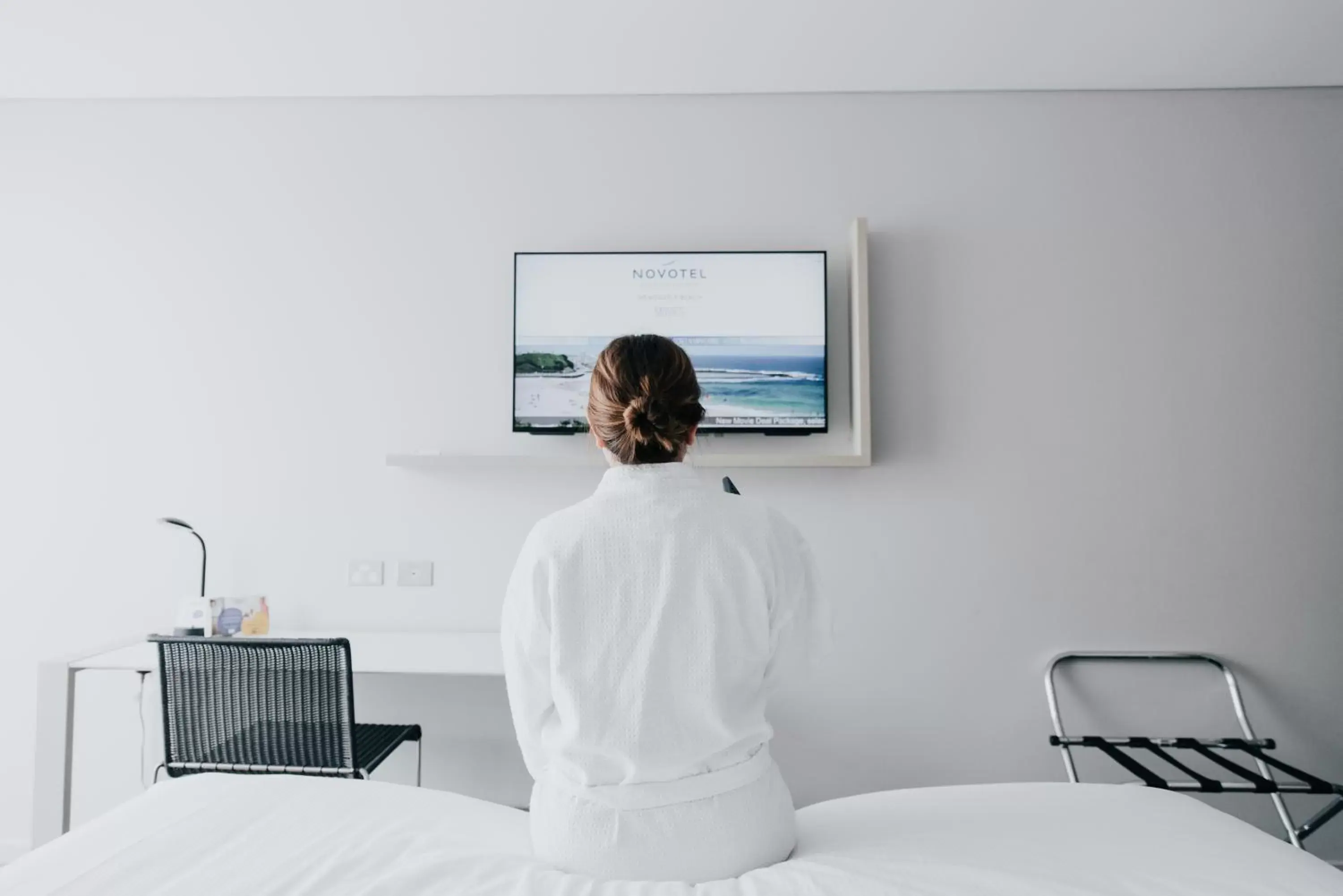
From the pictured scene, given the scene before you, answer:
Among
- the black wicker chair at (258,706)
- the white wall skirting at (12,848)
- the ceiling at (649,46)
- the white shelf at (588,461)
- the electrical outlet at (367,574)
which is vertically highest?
the ceiling at (649,46)

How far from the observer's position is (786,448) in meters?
2.55

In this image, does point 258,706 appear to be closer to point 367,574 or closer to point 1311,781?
point 367,574

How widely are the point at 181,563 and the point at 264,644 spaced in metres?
1.03

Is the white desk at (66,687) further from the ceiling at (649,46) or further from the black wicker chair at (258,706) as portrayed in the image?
the ceiling at (649,46)

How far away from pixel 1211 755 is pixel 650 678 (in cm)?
163

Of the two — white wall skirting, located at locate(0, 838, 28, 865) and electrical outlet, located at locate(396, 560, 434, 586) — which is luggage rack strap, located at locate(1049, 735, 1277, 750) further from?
white wall skirting, located at locate(0, 838, 28, 865)

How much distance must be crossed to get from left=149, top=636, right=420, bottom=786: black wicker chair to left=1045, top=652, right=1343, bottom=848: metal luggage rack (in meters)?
1.75

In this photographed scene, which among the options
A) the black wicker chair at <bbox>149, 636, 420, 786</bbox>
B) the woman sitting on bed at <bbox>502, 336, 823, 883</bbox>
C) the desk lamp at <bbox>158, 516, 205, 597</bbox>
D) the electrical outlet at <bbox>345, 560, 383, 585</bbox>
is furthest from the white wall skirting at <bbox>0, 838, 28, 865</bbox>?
the woman sitting on bed at <bbox>502, 336, 823, 883</bbox>

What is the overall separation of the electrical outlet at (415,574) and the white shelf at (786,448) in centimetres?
32

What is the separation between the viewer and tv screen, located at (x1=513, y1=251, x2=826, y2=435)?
97.5 inches

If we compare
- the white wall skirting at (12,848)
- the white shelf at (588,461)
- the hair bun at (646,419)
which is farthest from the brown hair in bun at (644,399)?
the white wall skirting at (12,848)

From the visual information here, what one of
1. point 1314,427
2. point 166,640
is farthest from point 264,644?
point 1314,427

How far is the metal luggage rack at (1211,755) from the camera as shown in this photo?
1.87 meters

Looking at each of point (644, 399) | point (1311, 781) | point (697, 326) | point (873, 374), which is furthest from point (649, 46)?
point (1311, 781)
